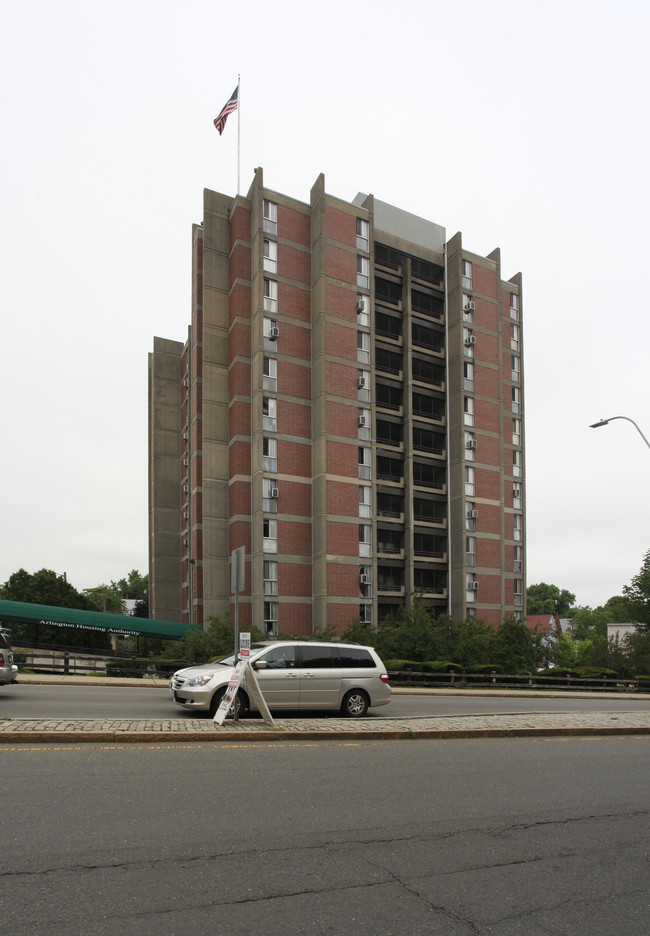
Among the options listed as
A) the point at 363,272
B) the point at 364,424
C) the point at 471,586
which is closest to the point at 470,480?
the point at 471,586

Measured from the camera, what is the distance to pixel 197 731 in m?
11.9

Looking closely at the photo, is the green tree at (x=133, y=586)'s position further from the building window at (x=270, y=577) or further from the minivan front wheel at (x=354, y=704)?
the minivan front wheel at (x=354, y=704)

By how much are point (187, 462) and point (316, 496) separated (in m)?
16.6

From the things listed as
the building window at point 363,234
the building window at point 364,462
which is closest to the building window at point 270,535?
the building window at point 364,462

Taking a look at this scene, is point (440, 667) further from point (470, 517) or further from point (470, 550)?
point (470, 517)

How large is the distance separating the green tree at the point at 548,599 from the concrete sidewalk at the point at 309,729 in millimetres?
141465

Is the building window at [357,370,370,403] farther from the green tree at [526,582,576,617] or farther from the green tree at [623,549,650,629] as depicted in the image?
the green tree at [526,582,576,617]

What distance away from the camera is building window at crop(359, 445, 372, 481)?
54562 mm

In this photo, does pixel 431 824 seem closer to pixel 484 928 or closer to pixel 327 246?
pixel 484 928

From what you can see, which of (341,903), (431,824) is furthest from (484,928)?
(431,824)

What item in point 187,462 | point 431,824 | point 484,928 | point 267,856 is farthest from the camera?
point 187,462

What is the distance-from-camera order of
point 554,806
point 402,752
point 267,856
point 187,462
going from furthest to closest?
1. point 187,462
2. point 402,752
3. point 554,806
4. point 267,856

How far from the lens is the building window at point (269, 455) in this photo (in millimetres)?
51938

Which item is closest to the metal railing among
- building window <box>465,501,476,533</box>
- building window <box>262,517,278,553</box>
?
building window <box>262,517,278,553</box>
